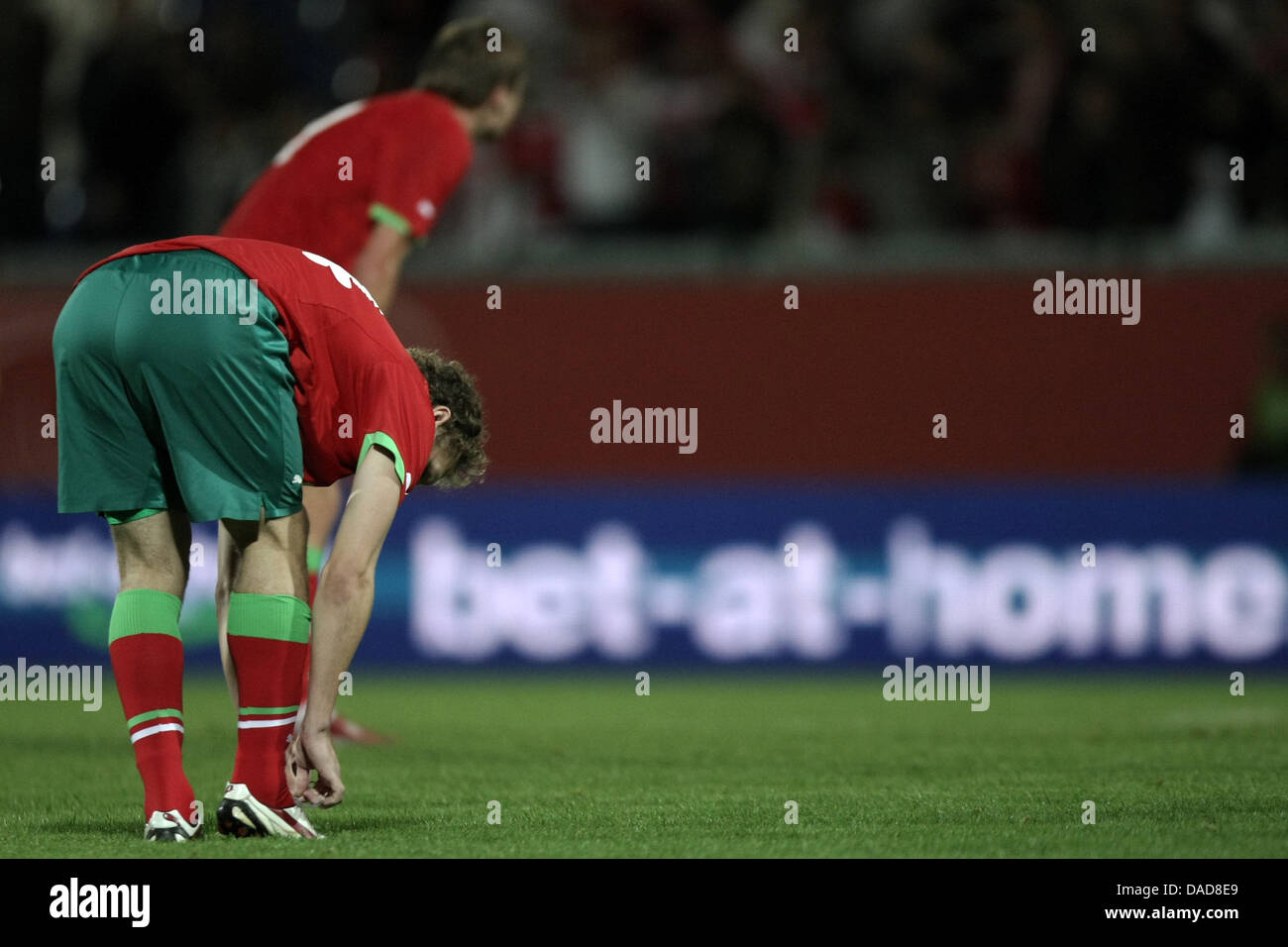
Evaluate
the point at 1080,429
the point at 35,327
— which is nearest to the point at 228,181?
the point at 35,327

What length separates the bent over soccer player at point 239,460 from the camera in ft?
14.5

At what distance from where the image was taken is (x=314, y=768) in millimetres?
4555

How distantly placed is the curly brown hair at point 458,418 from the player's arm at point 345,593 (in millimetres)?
A: 372

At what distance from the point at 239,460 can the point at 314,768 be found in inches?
30.9

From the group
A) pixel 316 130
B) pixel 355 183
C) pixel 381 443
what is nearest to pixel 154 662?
pixel 381 443

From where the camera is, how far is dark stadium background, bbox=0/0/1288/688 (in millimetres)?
9820

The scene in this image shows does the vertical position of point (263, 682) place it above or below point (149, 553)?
below

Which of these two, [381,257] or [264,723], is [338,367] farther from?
[381,257]

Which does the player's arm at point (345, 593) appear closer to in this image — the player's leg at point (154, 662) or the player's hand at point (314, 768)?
the player's hand at point (314, 768)

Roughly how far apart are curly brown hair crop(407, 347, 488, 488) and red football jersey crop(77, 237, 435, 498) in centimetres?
11

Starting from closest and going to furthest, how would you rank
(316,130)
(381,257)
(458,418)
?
(458,418)
(381,257)
(316,130)

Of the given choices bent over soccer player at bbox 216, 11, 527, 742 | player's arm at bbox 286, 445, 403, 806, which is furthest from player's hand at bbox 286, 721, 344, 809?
bent over soccer player at bbox 216, 11, 527, 742

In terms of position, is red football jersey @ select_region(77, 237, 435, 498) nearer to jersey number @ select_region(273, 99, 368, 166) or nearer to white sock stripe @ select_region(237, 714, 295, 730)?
white sock stripe @ select_region(237, 714, 295, 730)
